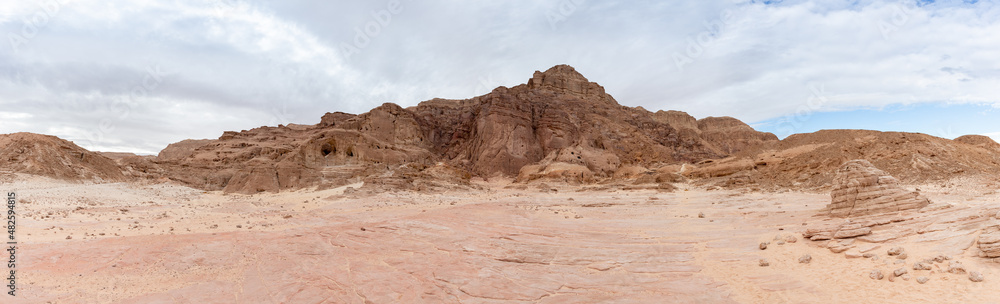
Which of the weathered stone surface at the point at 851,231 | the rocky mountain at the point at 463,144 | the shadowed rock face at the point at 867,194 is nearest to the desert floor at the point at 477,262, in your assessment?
the weathered stone surface at the point at 851,231

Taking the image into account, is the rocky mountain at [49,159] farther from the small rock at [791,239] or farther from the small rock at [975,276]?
the small rock at [975,276]

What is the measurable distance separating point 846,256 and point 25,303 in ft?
43.3

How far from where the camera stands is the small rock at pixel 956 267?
6374mm

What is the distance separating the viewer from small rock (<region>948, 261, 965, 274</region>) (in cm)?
637

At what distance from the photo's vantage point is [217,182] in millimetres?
39625

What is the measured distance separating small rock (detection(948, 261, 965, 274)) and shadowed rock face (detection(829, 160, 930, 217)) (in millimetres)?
4208

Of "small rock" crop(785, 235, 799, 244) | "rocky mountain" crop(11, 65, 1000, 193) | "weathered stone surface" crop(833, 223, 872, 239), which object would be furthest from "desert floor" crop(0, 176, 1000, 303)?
"rocky mountain" crop(11, 65, 1000, 193)

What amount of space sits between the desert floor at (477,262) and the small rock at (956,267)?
9cm

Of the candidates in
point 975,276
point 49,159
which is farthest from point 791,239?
point 49,159

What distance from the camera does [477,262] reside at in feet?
31.9

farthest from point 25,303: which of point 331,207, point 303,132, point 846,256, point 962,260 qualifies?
point 303,132

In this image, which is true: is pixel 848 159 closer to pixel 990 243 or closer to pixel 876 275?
pixel 990 243

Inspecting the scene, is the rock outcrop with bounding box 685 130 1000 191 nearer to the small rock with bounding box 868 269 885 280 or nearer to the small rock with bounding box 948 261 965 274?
the small rock with bounding box 948 261 965 274

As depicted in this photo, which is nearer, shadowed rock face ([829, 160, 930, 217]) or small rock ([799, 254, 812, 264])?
small rock ([799, 254, 812, 264])
